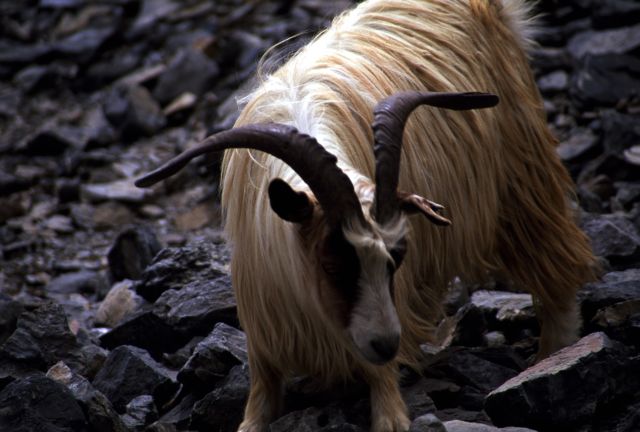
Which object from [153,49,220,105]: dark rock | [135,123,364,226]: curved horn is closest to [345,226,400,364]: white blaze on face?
[135,123,364,226]: curved horn

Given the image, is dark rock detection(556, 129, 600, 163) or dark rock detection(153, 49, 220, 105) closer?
dark rock detection(556, 129, 600, 163)

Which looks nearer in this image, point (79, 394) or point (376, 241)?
point (376, 241)

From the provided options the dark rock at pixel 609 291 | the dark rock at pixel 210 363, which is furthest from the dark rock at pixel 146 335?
the dark rock at pixel 609 291

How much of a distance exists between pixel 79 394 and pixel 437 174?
6.68ft

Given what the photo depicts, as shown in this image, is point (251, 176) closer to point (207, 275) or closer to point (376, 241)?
point (376, 241)

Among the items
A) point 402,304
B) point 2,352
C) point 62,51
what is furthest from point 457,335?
point 62,51

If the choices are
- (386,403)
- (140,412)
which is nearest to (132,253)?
(140,412)

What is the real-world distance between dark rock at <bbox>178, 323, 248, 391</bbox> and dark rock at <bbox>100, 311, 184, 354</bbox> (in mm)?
699

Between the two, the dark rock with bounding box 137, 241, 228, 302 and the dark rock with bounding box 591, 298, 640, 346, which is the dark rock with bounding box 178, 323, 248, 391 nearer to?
the dark rock with bounding box 137, 241, 228, 302

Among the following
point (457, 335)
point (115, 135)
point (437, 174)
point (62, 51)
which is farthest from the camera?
point (62, 51)

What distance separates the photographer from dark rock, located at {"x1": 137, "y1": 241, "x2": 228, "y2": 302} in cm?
660

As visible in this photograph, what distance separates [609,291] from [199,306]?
7.74 ft

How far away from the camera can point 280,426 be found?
474 cm

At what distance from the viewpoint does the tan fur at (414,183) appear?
462 cm
